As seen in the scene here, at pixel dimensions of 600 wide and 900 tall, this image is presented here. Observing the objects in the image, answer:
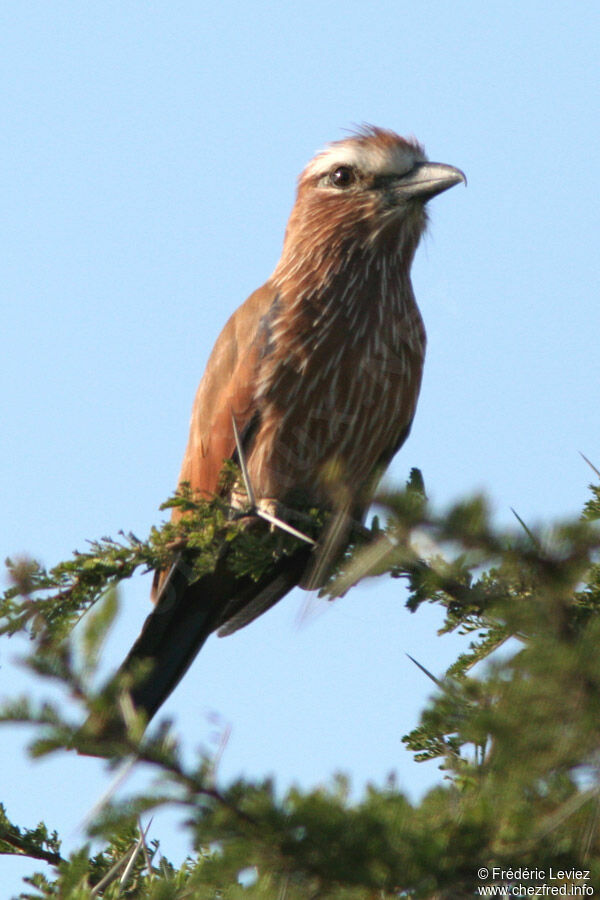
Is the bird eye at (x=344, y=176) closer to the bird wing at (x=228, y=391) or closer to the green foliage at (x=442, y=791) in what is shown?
the bird wing at (x=228, y=391)

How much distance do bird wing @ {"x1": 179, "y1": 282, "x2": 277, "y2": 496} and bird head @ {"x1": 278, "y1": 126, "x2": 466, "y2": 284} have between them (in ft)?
1.27

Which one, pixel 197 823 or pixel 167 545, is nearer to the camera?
pixel 197 823

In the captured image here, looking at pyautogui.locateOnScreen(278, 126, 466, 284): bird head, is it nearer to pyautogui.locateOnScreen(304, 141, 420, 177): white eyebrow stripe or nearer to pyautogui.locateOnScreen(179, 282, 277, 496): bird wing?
pyautogui.locateOnScreen(304, 141, 420, 177): white eyebrow stripe

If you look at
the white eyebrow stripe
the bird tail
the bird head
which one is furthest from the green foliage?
the white eyebrow stripe

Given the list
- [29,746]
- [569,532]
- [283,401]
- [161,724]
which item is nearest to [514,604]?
[569,532]

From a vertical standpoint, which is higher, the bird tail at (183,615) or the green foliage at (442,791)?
the bird tail at (183,615)

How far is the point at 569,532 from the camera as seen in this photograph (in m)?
1.25

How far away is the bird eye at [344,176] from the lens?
18.5 ft

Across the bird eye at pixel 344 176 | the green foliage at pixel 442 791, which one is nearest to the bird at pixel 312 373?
the bird eye at pixel 344 176

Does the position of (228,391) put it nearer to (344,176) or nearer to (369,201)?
(369,201)

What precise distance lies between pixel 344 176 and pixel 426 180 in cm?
52

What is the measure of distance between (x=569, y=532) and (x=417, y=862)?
1.84 feet

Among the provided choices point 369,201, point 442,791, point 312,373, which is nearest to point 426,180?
point 369,201

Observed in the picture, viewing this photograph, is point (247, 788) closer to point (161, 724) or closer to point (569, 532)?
point (161, 724)
